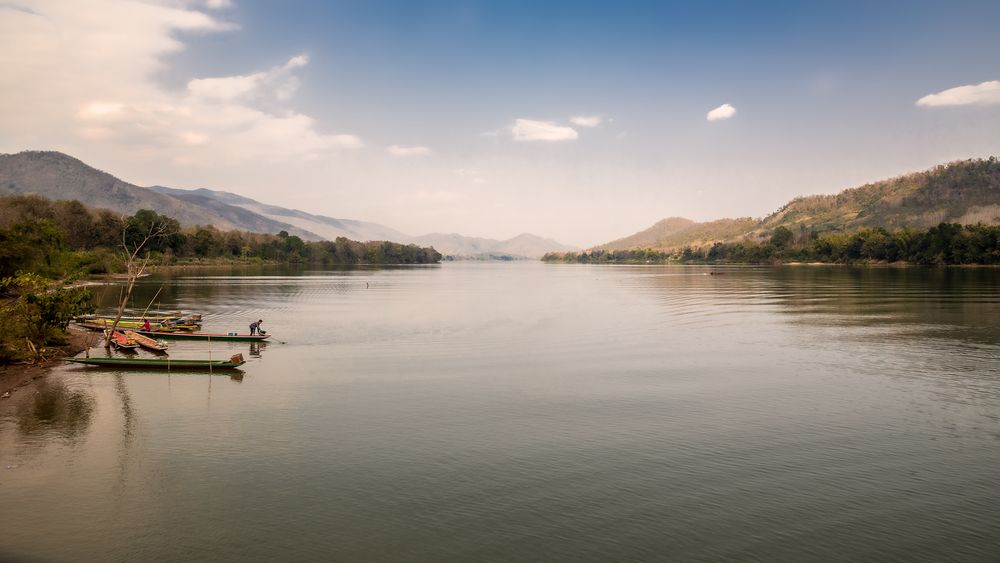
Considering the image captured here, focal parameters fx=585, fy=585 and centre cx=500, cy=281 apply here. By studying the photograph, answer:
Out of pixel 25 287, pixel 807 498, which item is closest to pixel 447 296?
pixel 25 287

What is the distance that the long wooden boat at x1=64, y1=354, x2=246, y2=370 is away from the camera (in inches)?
1203

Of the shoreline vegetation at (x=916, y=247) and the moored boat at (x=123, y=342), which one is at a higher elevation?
the shoreline vegetation at (x=916, y=247)

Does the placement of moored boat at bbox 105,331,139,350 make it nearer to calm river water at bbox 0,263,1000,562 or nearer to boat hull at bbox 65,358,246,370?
calm river water at bbox 0,263,1000,562

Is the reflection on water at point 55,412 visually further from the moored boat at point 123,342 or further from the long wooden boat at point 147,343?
the long wooden boat at point 147,343

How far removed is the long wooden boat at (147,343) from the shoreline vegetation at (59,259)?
11.0 ft

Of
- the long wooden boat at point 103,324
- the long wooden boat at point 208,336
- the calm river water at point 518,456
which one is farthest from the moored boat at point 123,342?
the long wooden boat at point 103,324

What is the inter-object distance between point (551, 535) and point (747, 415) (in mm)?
12887

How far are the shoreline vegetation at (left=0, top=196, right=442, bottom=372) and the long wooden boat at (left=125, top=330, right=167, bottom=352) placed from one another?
11.0 feet

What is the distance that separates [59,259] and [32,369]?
6214 cm

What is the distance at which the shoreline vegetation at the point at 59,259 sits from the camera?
3244cm

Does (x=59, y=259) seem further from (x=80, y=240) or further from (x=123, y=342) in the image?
(x=80, y=240)

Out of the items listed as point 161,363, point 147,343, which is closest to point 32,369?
point 161,363

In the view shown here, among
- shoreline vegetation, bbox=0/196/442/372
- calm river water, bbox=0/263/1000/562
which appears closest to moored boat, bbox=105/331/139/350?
shoreline vegetation, bbox=0/196/442/372

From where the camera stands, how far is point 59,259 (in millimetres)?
79938
